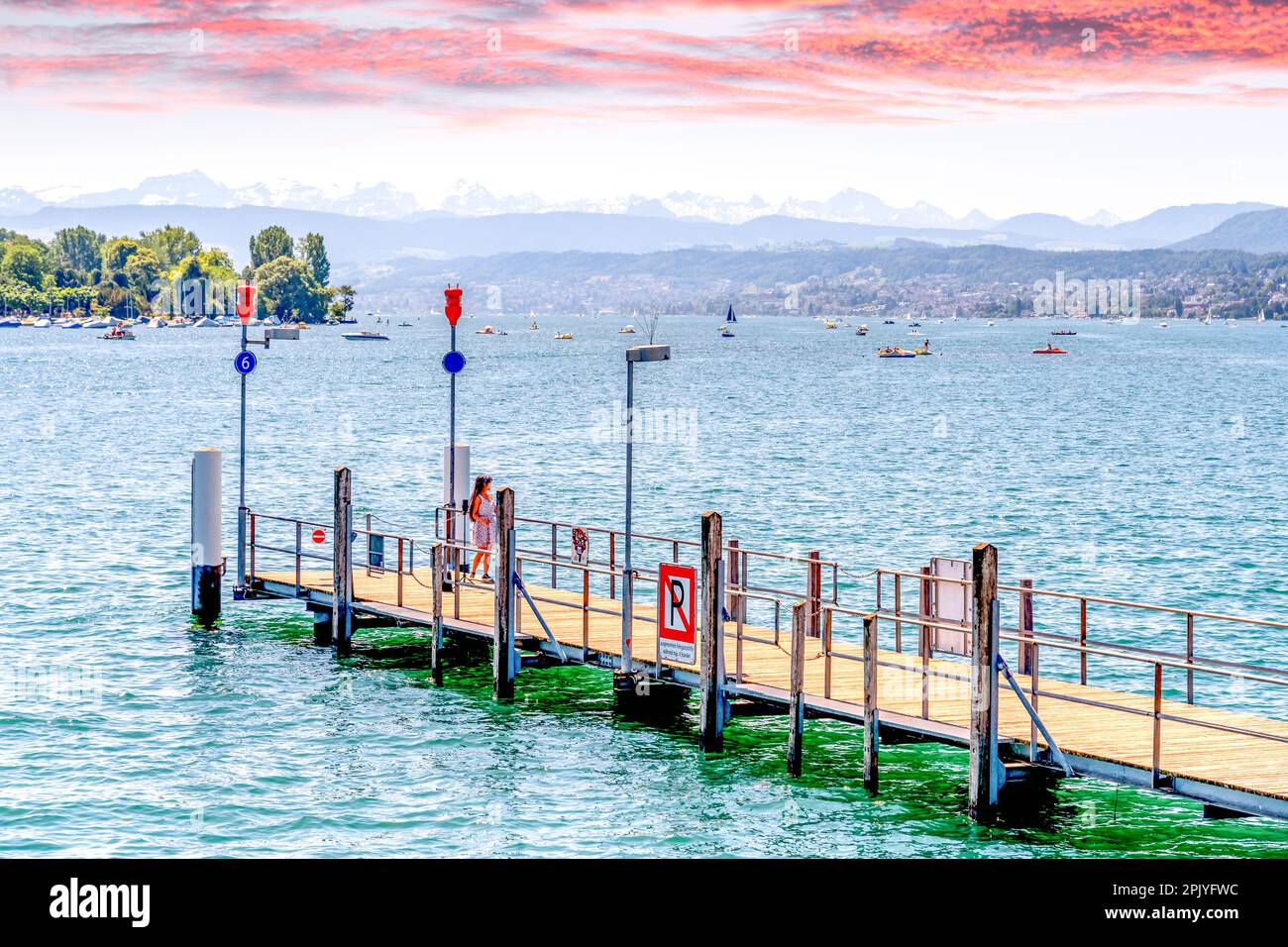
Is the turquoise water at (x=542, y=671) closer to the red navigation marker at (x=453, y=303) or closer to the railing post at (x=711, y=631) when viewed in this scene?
the railing post at (x=711, y=631)

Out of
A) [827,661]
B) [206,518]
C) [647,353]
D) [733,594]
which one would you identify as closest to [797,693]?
[827,661]

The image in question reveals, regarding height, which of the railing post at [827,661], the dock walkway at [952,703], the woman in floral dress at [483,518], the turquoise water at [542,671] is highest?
the woman in floral dress at [483,518]

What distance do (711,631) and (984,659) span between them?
427cm

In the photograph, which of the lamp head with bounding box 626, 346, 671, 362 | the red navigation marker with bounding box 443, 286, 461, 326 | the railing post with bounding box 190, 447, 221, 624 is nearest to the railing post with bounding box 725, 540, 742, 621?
the lamp head with bounding box 626, 346, 671, 362

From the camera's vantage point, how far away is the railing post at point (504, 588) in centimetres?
2572

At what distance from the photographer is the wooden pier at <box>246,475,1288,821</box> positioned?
19609 mm

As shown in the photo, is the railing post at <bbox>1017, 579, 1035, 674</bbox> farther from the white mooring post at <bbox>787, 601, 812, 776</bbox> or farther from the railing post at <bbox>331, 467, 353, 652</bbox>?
the railing post at <bbox>331, 467, 353, 652</bbox>

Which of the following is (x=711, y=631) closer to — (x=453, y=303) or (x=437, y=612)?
(x=437, y=612)

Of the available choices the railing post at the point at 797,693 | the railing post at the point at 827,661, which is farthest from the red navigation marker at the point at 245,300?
the railing post at the point at 797,693

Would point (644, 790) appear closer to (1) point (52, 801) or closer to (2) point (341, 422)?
(1) point (52, 801)

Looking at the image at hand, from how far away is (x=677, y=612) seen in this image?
77.9 feet

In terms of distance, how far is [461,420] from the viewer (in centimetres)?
11475

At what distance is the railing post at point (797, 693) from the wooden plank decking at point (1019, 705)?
50cm
